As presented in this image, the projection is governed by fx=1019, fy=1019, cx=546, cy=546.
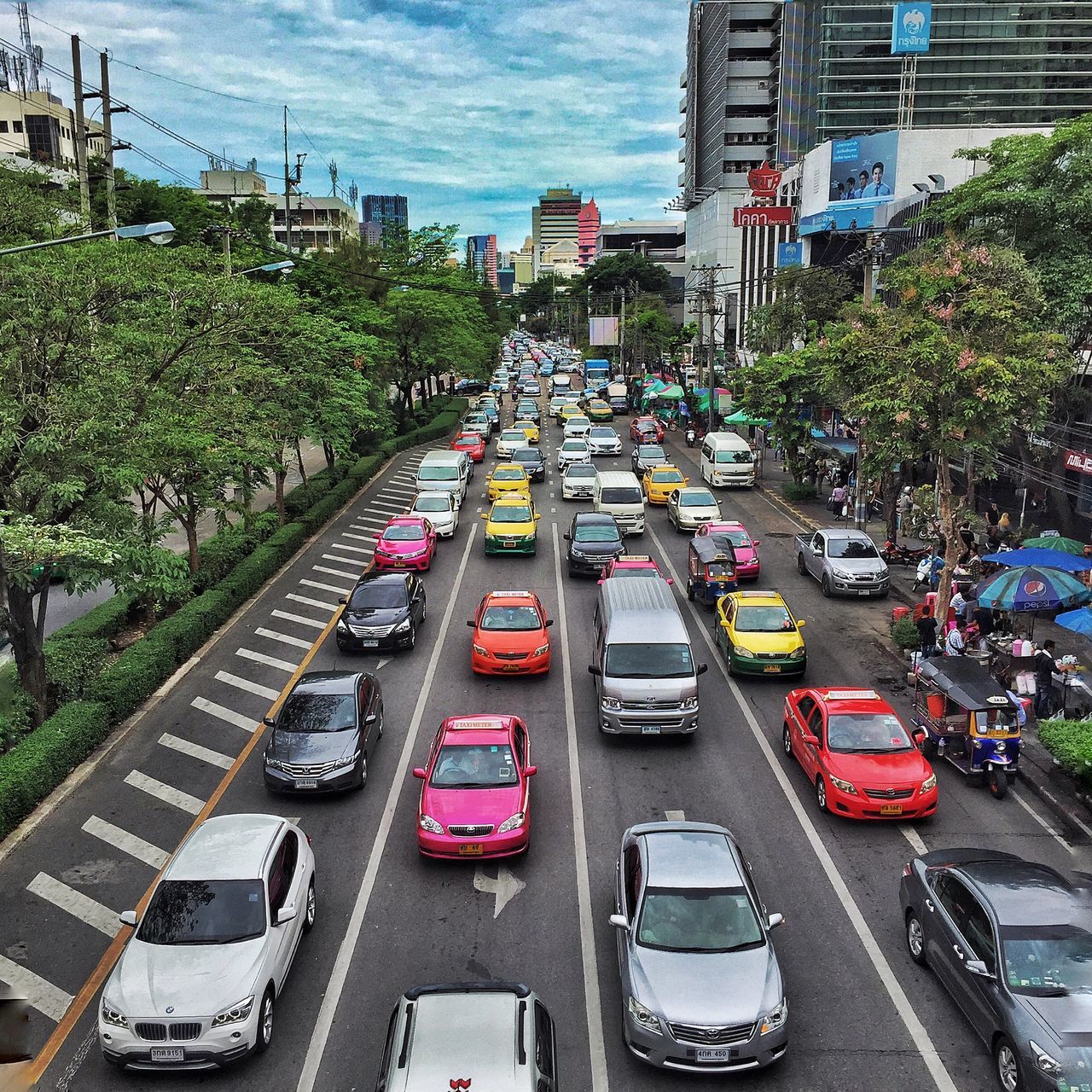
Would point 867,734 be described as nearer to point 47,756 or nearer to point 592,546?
point 47,756

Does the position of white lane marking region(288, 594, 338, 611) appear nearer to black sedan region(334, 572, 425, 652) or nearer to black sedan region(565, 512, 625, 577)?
black sedan region(334, 572, 425, 652)

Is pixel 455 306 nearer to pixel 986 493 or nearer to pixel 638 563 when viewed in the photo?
pixel 986 493

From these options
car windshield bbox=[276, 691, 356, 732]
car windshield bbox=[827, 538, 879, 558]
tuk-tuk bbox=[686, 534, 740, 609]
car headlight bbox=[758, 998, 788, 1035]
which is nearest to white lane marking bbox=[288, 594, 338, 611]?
tuk-tuk bbox=[686, 534, 740, 609]

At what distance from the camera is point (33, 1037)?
10.5 meters

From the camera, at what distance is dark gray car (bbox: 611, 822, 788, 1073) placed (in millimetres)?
9430

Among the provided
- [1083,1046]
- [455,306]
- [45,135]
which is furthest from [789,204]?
[1083,1046]

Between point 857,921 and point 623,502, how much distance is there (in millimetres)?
22618

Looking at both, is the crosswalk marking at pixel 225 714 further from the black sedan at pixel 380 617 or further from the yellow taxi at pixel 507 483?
the yellow taxi at pixel 507 483

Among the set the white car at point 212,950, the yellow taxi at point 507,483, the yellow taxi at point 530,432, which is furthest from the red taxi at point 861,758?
the yellow taxi at point 530,432

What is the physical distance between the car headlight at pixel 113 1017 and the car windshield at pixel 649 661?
981cm

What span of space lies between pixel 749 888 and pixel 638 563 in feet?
48.3

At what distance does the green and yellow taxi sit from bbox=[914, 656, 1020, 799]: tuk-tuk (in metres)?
15.5

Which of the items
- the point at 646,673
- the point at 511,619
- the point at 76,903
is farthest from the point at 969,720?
the point at 76,903

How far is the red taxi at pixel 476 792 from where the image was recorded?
1338 cm
